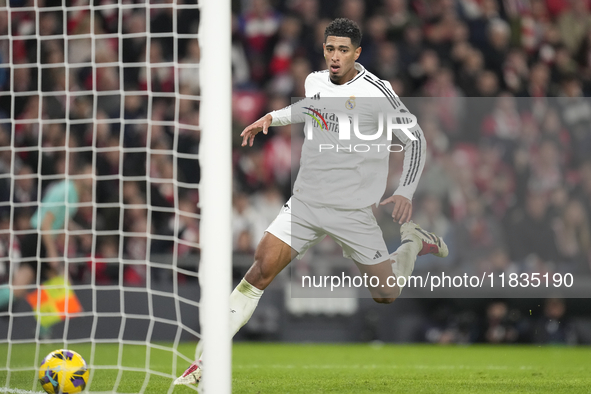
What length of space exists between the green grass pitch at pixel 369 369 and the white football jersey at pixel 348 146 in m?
1.27

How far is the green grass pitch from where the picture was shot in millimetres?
5082

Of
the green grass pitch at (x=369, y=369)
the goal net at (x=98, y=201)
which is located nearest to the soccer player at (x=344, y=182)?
the green grass pitch at (x=369, y=369)

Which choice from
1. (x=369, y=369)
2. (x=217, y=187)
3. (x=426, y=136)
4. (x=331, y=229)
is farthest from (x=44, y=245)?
(x=217, y=187)

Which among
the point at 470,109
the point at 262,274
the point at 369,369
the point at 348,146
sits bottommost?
the point at 369,369

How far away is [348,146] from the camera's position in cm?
520

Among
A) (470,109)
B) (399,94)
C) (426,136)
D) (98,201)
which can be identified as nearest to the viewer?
(98,201)

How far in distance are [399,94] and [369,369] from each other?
16.0 ft

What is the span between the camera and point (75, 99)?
33.5 ft

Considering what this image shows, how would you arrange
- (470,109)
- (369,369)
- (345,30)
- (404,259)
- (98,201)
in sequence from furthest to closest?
(470,109), (98,201), (369,369), (404,259), (345,30)

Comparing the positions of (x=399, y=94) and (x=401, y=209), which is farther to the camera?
(x=399, y=94)

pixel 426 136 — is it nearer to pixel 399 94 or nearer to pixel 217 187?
pixel 399 94

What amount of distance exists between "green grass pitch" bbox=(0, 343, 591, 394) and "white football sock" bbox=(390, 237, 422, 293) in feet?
2.47

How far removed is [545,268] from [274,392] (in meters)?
5.52

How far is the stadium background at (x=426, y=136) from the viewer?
9.39 metres
